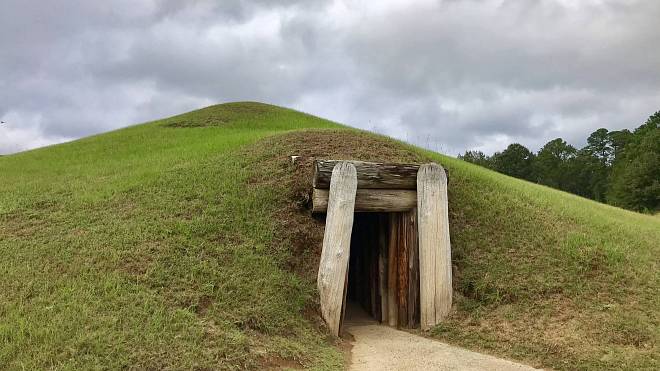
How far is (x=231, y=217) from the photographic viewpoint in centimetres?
852

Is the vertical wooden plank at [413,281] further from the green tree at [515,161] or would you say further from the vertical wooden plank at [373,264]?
the green tree at [515,161]

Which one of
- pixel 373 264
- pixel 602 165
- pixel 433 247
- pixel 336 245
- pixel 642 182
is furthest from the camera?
pixel 602 165

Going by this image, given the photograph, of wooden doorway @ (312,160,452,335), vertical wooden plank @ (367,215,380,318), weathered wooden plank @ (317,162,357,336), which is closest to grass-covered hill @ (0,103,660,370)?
weathered wooden plank @ (317,162,357,336)

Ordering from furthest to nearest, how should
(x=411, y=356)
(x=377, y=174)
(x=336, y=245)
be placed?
1. (x=377, y=174)
2. (x=336, y=245)
3. (x=411, y=356)

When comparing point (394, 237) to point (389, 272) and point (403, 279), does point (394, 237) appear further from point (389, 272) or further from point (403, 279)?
point (403, 279)

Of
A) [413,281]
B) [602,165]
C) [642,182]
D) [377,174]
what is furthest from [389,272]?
[602,165]

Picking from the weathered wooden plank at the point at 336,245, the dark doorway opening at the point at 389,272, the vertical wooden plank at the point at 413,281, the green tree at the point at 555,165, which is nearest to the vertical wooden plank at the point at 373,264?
the dark doorway opening at the point at 389,272

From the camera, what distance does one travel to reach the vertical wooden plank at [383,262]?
329 inches

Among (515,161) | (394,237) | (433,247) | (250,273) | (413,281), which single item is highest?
(515,161)

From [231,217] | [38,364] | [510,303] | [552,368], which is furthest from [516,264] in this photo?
[38,364]

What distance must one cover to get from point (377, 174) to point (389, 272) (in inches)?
65.9

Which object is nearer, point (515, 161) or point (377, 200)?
point (377, 200)

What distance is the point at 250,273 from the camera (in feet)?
23.8

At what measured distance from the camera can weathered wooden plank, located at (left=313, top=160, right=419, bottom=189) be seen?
7.92 metres
